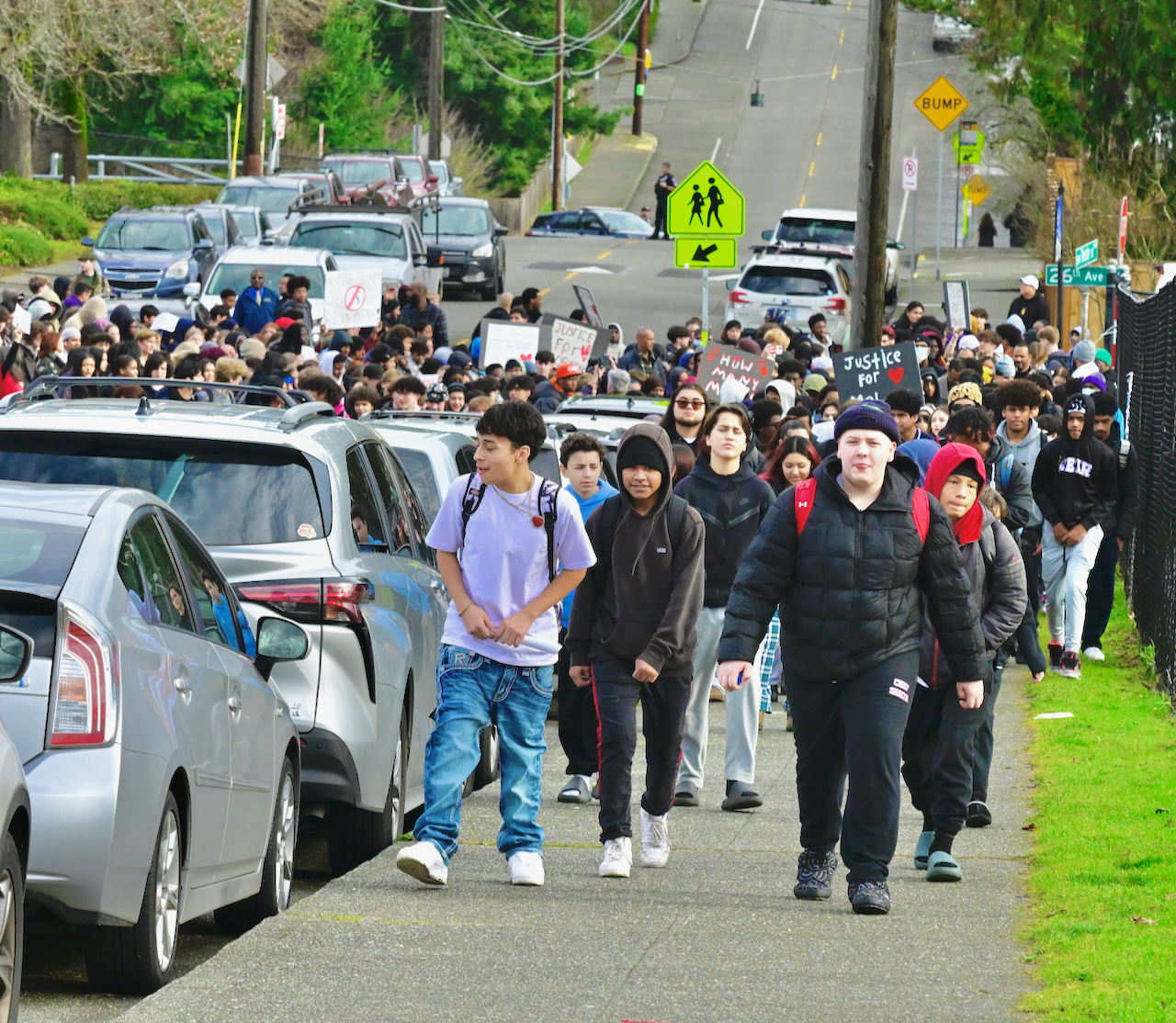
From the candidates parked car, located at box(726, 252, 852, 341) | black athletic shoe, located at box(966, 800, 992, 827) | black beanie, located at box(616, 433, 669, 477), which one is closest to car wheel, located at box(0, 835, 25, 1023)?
black beanie, located at box(616, 433, 669, 477)

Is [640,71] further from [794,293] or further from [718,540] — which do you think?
[718,540]

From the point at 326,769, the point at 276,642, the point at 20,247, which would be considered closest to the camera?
the point at 276,642

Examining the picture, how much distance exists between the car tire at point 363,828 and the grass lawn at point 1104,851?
261cm

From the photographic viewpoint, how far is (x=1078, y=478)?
49.5 feet

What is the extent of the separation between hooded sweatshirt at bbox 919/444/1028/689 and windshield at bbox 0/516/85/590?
13.2ft

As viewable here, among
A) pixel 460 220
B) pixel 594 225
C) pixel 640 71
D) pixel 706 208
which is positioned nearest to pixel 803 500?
pixel 706 208

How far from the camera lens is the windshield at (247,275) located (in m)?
26.7

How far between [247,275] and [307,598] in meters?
19.4

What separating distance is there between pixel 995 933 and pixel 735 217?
45.5ft

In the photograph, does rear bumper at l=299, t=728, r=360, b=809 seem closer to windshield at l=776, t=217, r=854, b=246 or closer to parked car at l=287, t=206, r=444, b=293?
parked car at l=287, t=206, r=444, b=293

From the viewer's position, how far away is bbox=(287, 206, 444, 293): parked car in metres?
32.0

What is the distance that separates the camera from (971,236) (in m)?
66.7

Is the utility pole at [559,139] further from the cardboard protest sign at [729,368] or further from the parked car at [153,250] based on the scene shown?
the cardboard protest sign at [729,368]

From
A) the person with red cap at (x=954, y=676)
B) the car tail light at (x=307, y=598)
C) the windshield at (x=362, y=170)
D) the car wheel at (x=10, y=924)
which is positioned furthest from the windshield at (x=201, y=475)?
the windshield at (x=362, y=170)
